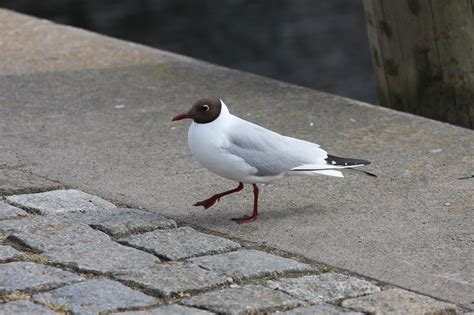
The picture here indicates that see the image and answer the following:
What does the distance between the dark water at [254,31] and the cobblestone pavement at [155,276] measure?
565 cm

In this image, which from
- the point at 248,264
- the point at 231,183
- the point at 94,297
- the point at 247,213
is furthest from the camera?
the point at 231,183

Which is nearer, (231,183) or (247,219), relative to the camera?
(247,219)

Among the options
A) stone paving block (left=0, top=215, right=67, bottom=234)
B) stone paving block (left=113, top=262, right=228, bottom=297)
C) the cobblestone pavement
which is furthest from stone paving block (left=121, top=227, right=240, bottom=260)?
stone paving block (left=0, top=215, right=67, bottom=234)

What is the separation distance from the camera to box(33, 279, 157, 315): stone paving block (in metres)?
3.81

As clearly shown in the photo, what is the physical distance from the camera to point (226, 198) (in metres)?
5.24

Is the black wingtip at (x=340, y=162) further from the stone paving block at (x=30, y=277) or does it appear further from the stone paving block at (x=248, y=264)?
the stone paving block at (x=30, y=277)

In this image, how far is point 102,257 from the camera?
14.1 feet

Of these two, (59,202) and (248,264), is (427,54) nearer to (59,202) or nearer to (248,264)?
(59,202)

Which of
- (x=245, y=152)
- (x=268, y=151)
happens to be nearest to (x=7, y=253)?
(x=245, y=152)

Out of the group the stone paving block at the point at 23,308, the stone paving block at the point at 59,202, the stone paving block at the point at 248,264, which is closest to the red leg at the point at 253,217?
the stone paving block at the point at 248,264

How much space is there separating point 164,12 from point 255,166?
7.53 meters

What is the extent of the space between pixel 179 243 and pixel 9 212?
823 millimetres

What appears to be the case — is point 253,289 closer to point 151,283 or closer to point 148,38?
point 151,283

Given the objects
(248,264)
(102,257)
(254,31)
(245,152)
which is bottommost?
(254,31)
